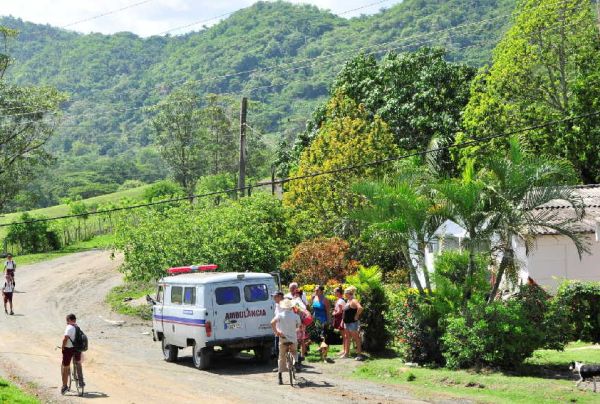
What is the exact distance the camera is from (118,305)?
119 ft

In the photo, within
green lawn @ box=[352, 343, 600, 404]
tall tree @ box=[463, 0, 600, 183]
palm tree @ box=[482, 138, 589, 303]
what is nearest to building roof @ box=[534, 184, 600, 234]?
palm tree @ box=[482, 138, 589, 303]

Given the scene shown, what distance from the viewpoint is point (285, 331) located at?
709 inches

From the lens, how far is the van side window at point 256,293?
20981mm

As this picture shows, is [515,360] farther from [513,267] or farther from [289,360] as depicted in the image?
[289,360]

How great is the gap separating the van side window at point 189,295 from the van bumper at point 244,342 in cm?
120

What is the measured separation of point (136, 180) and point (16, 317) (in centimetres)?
11566

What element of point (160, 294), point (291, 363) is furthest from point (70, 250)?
point (291, 363)

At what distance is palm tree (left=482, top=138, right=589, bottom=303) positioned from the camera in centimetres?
1866

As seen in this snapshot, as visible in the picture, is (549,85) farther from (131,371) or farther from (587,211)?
(131,371)

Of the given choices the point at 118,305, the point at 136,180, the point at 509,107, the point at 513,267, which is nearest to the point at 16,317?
the point at 118,305

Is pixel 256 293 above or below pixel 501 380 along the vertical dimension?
above

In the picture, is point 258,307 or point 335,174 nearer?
point 258,307

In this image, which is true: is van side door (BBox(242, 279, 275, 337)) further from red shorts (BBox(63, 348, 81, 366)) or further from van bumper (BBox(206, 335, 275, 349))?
red shorts (BBox(63, 348, 81, 366))

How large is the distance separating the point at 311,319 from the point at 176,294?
3725 millimetres
